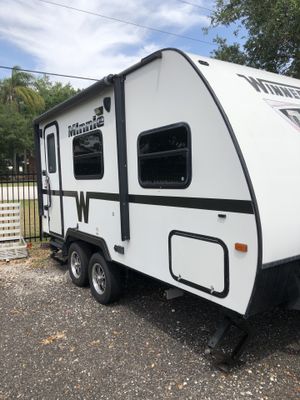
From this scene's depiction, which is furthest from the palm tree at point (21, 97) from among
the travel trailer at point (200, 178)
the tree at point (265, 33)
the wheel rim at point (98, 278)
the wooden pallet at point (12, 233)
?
the travel trailer at point (200, 178)

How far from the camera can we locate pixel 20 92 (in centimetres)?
3641

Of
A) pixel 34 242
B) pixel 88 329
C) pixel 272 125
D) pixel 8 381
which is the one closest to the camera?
pixel 272 125

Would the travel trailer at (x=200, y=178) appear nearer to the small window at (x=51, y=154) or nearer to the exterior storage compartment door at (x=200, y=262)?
the exterior storage compartment door at (x=200, y=262)

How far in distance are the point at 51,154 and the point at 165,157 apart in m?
3.47

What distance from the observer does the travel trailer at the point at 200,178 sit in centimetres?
282

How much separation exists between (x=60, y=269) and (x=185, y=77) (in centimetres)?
462

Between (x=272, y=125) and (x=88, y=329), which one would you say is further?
(x=88, y=329)

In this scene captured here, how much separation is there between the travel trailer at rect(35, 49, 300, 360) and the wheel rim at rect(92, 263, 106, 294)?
0.78 ft

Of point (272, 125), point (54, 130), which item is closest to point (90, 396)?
point (272, 125)

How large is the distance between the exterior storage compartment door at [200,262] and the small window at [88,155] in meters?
1.69

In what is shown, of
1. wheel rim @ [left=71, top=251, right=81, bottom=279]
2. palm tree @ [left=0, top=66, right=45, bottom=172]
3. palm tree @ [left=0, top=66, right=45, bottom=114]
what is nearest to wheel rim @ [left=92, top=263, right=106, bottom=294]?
wheel rim @ [left=71, top=251, right=81, bottom=279]

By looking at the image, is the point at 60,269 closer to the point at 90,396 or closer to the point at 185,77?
the point at 90,396

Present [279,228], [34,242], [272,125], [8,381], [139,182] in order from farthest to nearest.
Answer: [34,242]
[139,182]
[8,381]
[272,125]
[279,228]

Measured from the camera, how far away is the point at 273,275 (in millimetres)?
2873
